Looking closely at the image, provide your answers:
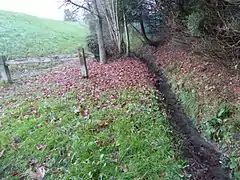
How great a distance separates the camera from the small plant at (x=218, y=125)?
5.07 m

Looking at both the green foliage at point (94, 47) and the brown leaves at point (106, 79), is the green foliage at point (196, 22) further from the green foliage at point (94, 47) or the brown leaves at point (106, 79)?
the green foliage at point (94, 47)

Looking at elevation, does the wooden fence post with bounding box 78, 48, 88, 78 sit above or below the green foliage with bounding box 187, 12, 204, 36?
below

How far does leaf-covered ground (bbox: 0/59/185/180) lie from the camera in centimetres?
393

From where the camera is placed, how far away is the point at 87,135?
4.70 m

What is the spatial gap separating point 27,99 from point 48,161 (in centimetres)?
327

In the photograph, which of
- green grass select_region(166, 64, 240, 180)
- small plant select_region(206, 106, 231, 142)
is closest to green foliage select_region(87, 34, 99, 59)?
green grass select_region(166, 64, 240, 180)

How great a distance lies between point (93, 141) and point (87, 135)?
0.22m

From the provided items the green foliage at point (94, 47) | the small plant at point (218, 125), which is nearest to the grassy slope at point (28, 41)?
the green foliage at point (94, 47)

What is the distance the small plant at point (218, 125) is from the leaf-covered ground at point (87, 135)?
944 millimetres

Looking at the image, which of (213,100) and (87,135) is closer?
(87,135)

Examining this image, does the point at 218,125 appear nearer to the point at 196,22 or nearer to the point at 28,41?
the point at 196,22

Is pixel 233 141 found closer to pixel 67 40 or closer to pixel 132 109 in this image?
pixel 132 109

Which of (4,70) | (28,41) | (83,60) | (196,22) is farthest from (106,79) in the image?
(28,41)

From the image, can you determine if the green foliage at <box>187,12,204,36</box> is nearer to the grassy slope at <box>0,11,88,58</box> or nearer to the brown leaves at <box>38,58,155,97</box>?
A: the brown leaves at <box>38,58,155,97</box>
